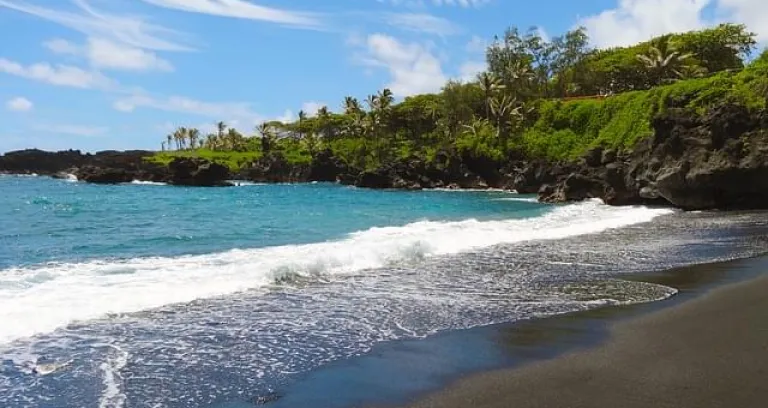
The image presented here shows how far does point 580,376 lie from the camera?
25.7ft

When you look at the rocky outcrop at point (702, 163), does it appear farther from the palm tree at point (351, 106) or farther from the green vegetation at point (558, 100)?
the palm tree at point (351, 106)

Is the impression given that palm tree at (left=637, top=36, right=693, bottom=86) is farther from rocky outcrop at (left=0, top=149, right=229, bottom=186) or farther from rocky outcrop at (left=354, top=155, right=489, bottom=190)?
rocky outcrop at (left=0, top=149, right=229, bottom=186)

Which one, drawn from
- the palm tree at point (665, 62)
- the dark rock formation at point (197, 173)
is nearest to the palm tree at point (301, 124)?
the dark rock formation at point (197, 173)

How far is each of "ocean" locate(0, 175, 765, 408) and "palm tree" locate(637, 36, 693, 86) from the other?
4992 cm

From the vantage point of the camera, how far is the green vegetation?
59344 millimetres

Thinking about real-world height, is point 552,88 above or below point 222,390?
above

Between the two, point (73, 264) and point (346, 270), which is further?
point (73, 264)

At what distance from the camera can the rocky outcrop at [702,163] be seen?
34219 millimetres

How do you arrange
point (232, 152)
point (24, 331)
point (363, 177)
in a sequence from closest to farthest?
point (24, 331), point (363, 177), point (232, 152)

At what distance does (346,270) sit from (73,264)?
8.20 meters

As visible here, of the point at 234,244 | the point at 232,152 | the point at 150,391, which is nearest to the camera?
the point at 150,391

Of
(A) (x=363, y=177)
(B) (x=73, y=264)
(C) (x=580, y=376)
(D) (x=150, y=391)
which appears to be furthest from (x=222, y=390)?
(A) (x=363, y=177)

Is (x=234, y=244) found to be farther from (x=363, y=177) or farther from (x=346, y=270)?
(x=363, y=177)

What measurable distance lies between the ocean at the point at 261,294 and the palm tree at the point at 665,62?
164 feet
